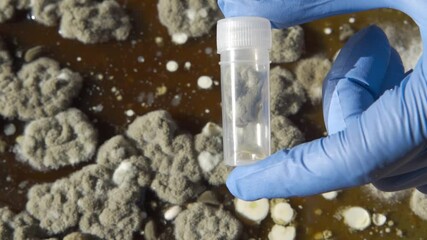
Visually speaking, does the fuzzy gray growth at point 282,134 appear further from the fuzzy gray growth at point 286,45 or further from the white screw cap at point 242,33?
the white screw cap at point 242,33

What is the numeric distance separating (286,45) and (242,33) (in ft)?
1.05

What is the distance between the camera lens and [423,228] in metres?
1.11

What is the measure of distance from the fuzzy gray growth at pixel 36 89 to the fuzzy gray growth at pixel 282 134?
1.27 feet

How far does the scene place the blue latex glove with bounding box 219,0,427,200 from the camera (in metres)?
0.74

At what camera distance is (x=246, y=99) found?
0.87 meters

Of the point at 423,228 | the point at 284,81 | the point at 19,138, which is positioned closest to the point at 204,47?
the point at 284,81

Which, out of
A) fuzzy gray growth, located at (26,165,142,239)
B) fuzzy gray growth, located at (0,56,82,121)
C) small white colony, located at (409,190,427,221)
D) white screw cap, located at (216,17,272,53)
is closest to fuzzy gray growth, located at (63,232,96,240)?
fuzzy gray growth, located at (26,165,142,239)

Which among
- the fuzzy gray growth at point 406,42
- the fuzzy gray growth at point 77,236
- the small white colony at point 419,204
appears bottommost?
the small white colony at point 419,204

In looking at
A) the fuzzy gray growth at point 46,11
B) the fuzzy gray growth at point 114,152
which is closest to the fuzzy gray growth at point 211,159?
the fuzzy gray growth at point 114,152

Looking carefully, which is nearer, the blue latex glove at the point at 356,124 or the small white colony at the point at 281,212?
the blue latex glove at the point at 356,124

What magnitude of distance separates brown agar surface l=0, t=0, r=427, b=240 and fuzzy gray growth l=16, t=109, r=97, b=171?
0.03m

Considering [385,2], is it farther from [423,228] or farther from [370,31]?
[423,228]

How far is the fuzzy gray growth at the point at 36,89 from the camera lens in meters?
1.07

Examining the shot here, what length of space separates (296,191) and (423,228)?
0.42m
